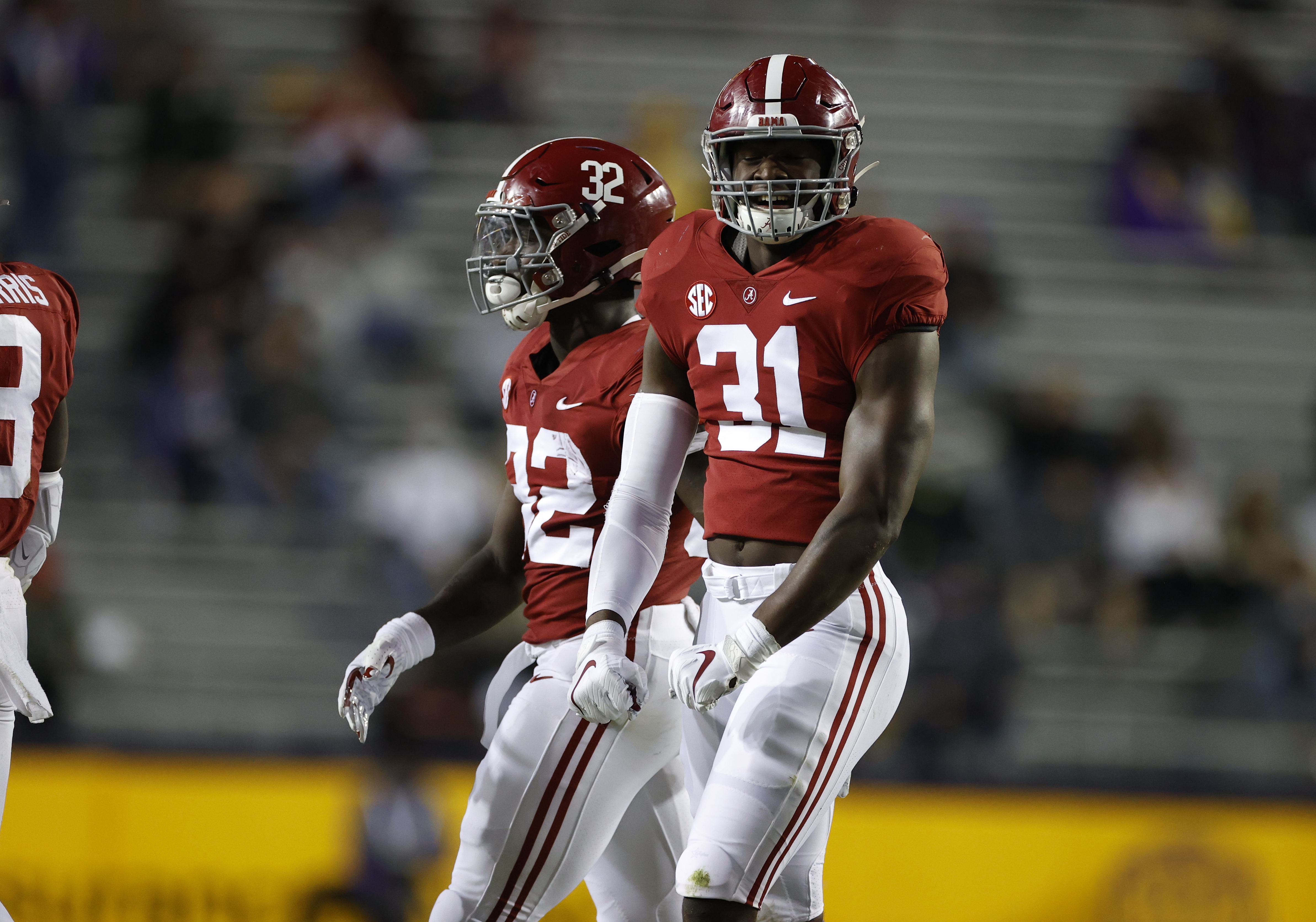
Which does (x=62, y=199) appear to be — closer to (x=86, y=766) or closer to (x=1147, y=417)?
(x=86, y=766)

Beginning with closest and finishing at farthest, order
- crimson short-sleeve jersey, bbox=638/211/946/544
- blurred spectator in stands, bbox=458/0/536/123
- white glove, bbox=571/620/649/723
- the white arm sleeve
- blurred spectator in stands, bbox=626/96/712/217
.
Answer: crimson short-sleeve jersey, bbox=638/211/946/544
white glove, bbox=571/620/649/723
the white arm sleeve
blurred spectator in stands, bbox=626/96/712/217
blurred spectator in stands, bbox=458/0/536/123

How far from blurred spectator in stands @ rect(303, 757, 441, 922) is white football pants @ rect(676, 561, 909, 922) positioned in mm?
3159

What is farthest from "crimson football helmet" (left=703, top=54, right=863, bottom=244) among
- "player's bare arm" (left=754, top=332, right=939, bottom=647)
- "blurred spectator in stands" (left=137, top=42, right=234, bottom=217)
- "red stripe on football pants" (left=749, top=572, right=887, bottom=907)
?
"blurred spectator in stands" (left=137, top=42, right=234, bottom=217)

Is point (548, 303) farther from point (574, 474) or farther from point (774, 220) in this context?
point (774, 220)

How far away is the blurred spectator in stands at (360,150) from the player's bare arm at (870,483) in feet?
21.1

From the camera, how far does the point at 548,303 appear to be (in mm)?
3441

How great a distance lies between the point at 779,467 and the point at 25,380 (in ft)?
5.34

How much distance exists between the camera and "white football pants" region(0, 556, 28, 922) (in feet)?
10.5

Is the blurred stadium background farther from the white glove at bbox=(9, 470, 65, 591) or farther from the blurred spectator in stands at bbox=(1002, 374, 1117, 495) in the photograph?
the white glove at bbox=(9, 470, 65, 591)

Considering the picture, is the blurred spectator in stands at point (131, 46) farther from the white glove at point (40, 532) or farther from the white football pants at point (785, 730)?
the white football pants at point (785, 730)

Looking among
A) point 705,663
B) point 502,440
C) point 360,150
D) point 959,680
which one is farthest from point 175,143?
point 705,663

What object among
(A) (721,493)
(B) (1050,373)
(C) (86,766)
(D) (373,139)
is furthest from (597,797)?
(D) (373,139)

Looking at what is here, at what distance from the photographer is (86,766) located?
5.86 metres

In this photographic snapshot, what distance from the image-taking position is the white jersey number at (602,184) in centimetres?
348
